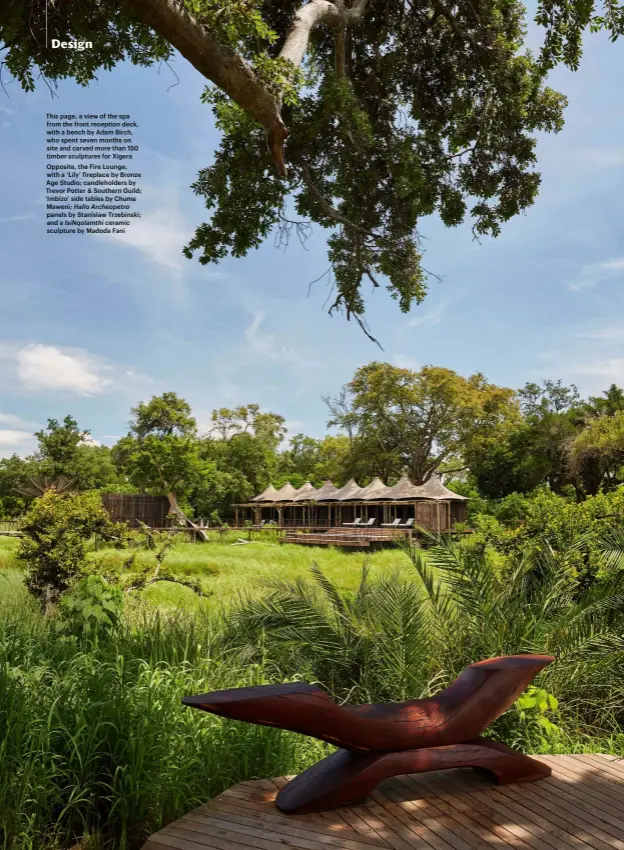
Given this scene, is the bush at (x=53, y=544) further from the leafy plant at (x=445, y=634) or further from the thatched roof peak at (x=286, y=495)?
the thatched roof peak at (x=286, y=495)

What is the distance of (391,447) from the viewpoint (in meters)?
37.5

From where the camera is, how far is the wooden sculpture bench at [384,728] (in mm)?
2766

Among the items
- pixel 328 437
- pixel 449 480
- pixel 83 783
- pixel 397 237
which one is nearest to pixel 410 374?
pixel 328 437

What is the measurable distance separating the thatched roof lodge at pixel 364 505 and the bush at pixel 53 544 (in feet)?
62.9

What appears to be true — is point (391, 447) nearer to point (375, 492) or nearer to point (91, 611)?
point (375, 492)

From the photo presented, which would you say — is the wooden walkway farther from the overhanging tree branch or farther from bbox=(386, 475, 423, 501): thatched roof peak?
bbox=(386, 475, 423, 501): thatched roof peak

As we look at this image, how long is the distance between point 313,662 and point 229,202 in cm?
527

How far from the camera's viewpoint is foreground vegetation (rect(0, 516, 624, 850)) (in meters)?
3.37

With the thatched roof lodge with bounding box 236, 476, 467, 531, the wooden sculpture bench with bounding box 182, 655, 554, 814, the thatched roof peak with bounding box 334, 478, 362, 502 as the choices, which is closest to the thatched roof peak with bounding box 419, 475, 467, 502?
the thatched roof lodge with bounding box 236, 476, 467, 531

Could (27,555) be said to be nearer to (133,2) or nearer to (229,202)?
(229,202)

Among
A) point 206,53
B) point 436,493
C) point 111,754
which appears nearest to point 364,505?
point 436,493

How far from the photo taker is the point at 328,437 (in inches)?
1681

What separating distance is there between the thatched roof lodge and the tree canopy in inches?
738

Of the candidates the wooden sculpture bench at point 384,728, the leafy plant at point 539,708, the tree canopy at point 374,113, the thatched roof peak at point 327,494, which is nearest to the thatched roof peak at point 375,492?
the thatched roof peak at point 327,494
